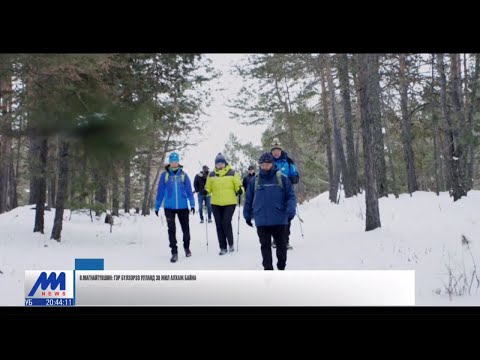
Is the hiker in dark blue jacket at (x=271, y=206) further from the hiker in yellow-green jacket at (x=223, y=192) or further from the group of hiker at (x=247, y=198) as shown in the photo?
the hiker in yellow-green jacket at (x=223, y=192)

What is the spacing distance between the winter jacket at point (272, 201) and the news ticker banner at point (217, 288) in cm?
235

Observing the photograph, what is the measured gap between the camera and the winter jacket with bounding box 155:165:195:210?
8.62 metres

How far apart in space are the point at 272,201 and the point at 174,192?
2.91 metres

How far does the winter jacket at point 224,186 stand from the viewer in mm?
9203

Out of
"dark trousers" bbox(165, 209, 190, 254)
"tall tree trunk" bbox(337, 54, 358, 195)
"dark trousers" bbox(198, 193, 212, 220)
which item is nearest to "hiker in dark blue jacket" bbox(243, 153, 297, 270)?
"dark trousers" bbox(165, 209, 190, 254)

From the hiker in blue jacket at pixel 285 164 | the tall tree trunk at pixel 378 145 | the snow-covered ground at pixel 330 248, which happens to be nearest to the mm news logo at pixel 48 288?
the snow-covered ground at pixel 330 248

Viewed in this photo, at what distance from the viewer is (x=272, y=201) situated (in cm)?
630

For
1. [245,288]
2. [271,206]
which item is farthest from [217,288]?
[271,206]

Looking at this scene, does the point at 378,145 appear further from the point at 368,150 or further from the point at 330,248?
the point at 330,248

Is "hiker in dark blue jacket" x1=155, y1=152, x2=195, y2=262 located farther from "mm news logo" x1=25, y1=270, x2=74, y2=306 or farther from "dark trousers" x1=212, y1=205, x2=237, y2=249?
"mm news logo" x1=25, y1=270, x2=74, y2=306

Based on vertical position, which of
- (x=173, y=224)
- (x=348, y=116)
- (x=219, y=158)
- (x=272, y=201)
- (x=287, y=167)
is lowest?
(x=173, y=224)
